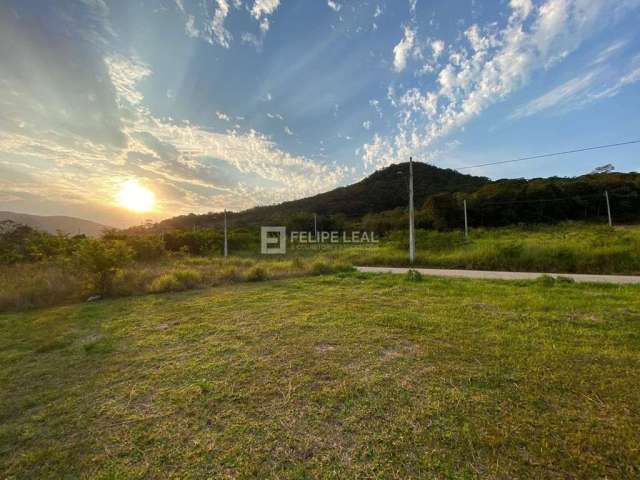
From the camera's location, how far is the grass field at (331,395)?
63.3 inches

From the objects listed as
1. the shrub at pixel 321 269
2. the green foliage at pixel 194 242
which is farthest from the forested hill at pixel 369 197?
the shrub at pixel 321 269

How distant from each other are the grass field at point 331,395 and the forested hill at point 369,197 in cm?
3428

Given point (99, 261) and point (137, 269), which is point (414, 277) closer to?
point (99, 261)

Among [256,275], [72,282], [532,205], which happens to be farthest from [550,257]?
[532,205]

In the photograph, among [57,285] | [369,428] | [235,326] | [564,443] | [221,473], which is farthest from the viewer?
[57,285]

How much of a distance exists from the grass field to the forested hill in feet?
112

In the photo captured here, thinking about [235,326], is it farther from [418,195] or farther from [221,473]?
[418,195]

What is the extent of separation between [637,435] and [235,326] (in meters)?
4.26

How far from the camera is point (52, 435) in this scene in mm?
1933

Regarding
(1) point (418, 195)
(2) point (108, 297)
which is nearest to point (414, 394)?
(2) point (108, 297)

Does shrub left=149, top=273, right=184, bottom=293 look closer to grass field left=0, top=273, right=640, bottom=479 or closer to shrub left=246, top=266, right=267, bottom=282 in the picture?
shrub left=246, top=266, right=267, bottom=282

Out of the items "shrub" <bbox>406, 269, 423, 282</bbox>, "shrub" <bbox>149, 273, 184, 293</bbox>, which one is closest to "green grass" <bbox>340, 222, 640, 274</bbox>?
"shrub" <bbox>406, 269, 423, 282</bbox>

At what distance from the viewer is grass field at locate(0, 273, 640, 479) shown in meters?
1.61

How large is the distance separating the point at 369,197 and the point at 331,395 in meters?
42.6
